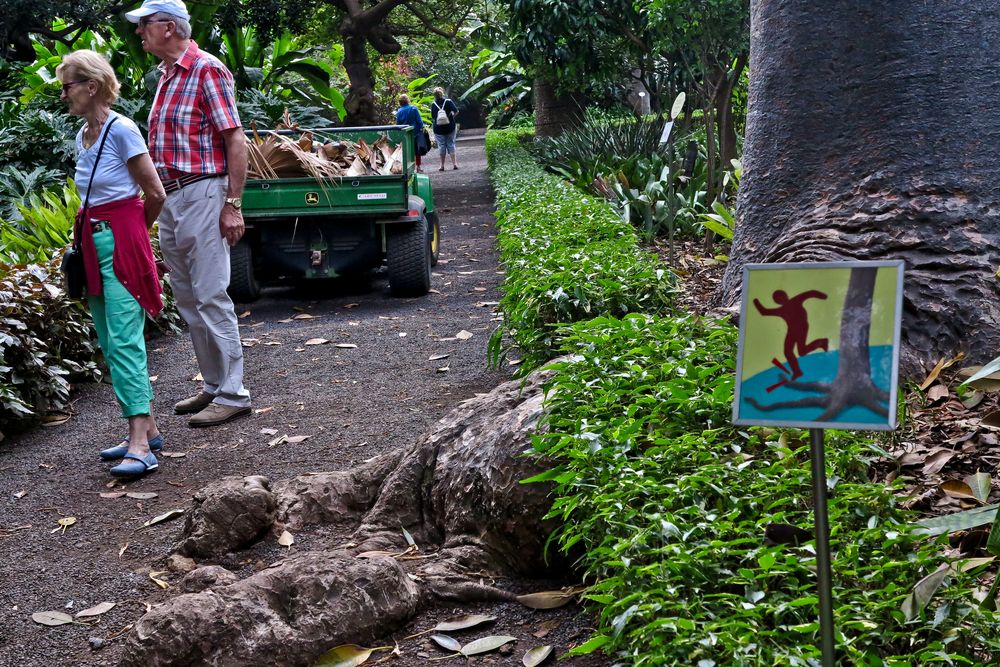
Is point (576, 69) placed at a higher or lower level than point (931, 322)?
higher

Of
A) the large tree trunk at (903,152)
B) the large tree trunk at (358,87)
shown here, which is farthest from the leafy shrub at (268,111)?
the large tree trunk at (903,152)

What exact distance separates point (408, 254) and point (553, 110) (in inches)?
387

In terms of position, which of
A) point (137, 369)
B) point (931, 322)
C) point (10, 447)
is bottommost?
point (10, 447)

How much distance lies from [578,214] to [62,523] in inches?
176

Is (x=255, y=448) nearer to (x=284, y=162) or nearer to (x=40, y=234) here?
(x=284, y=162)

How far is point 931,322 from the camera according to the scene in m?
3.79

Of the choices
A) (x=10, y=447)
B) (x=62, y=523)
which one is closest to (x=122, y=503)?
(x=62, y=523)

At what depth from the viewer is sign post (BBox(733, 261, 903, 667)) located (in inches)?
71.7

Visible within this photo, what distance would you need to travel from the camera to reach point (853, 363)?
186 cm

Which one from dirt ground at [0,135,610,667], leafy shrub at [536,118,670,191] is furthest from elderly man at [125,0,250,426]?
leafy shrub at [536,118,670,191]

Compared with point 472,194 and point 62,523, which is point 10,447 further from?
point 472,194

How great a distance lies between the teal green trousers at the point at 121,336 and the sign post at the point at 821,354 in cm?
378

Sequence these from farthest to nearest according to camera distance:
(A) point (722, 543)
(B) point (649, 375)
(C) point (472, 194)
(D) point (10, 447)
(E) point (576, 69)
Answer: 1. (C) point (472, 194)
2. (E) point (576, 69)
3. (D) point (10, 447)
4. (B) point (649, 375)
5. (A) point (722, 543)

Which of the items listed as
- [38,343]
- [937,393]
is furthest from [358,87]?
[937,393]
